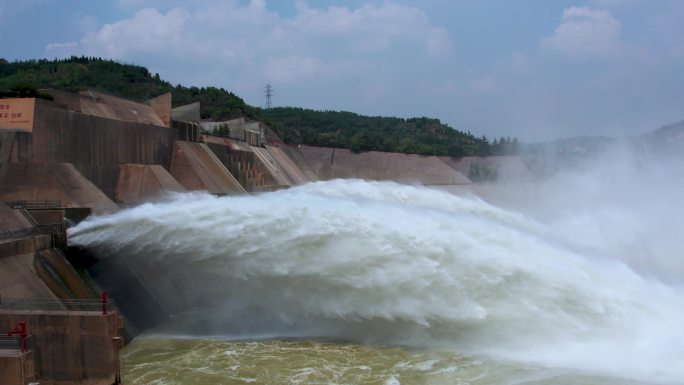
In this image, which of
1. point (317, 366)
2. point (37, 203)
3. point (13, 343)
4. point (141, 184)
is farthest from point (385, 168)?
point (13, 343)

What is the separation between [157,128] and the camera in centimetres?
2839

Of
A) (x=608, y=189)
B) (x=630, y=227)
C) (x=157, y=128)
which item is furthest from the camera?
(x=608, y=189)

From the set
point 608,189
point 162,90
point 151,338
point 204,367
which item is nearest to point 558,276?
point 204,367

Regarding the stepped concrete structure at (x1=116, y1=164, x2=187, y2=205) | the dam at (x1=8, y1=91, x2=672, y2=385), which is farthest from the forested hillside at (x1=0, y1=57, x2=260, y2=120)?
the dam at (x1=8, y1=91, x2=672, y2=385)

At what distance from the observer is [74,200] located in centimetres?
1866

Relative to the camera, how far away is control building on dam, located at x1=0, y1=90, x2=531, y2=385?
466 inches

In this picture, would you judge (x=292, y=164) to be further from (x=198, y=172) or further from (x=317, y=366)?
(x=317, y=366)

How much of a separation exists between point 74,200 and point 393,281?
32.2 feet

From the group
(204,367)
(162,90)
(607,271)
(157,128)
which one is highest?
(162,90)

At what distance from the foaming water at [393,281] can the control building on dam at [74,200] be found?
113cm

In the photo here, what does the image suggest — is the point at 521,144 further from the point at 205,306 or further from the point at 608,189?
the point at 205,306

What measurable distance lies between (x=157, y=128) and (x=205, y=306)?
1277 centimetres

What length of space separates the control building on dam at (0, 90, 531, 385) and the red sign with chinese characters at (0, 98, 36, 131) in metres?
0.03

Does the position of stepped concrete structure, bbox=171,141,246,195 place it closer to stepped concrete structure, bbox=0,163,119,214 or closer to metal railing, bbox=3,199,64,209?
stepped concrete structure, bbox=0,163,119,214
